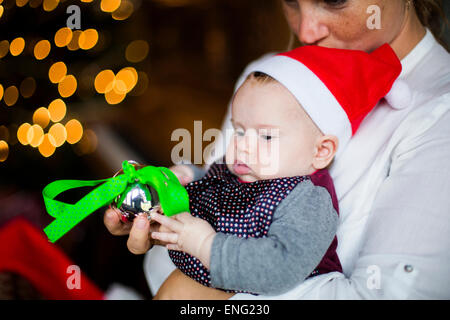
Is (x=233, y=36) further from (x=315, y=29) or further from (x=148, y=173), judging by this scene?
(x=148, y=173)

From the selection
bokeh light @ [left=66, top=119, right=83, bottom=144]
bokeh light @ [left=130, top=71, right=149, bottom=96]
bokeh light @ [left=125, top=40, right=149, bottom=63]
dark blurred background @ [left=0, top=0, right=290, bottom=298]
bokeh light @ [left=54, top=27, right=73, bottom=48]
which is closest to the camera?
bokeh light @ [left=54, top=27, right=73, bottom=48]

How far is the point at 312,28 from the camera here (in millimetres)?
1045

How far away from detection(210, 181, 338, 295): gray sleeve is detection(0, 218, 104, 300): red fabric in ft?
2.65

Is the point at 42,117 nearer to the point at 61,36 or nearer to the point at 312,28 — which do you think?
the point at 61,36

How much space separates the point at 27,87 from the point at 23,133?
0.23 m

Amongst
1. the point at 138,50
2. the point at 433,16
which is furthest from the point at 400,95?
the point at 138,50

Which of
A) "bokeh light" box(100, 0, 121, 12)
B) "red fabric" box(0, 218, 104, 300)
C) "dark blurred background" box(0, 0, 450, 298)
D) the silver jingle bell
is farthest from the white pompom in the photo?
"bokeh light" box(100, 0, 121, 12)

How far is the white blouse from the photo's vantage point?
76 cm

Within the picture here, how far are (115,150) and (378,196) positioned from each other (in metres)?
1.75

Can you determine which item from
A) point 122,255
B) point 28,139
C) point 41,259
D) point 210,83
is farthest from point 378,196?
point 210,83

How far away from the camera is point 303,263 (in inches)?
31.4

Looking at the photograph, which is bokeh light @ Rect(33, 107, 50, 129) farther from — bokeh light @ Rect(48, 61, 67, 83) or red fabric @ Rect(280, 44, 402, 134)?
red fabric @ Rect(280, 44, 402, 134)

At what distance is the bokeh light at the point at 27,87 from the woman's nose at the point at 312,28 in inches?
52.5

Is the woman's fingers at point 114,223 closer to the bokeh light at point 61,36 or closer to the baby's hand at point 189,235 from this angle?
the baby's hand at point 189,235
